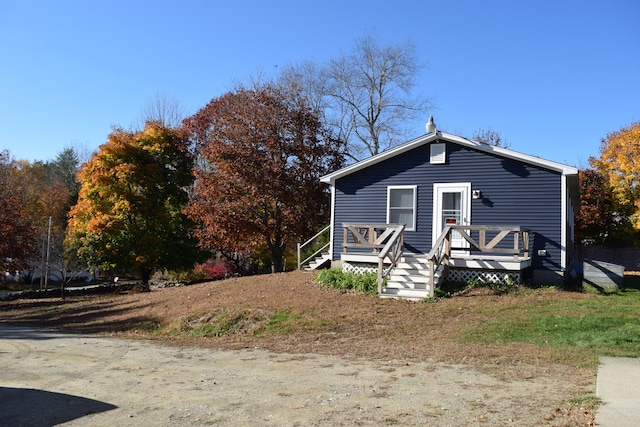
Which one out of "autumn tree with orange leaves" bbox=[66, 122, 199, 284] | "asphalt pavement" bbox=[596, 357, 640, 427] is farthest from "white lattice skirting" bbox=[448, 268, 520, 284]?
"autumn tree with orange leaves" bbox=[66, 122, 199, 284]

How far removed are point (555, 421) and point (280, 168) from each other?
1971 cm

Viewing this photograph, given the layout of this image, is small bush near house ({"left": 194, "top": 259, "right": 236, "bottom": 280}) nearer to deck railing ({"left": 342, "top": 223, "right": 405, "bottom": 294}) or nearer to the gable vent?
deck railing ({"left": 342, "top": 223, "right": 405, "bottom": 294})

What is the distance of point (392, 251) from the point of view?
17172 mm

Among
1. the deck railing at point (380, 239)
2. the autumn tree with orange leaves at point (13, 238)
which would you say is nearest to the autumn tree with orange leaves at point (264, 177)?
the deck railing at point (380, 239)

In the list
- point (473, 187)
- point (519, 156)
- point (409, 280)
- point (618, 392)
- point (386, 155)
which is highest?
point (386, 155)

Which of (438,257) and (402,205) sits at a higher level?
(402,205)

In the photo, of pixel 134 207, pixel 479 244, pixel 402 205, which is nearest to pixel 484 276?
pixel 479 244

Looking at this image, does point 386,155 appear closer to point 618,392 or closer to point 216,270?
point 618,392

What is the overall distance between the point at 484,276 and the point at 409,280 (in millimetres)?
2460

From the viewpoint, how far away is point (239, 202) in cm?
2470

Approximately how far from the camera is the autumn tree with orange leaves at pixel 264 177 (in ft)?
80.7

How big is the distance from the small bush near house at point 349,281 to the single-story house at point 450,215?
1.62ft

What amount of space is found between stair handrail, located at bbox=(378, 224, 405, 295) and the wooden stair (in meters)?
0.23

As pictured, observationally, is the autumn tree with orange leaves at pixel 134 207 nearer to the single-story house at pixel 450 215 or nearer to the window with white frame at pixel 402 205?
the single-story house at pixel 450 215
